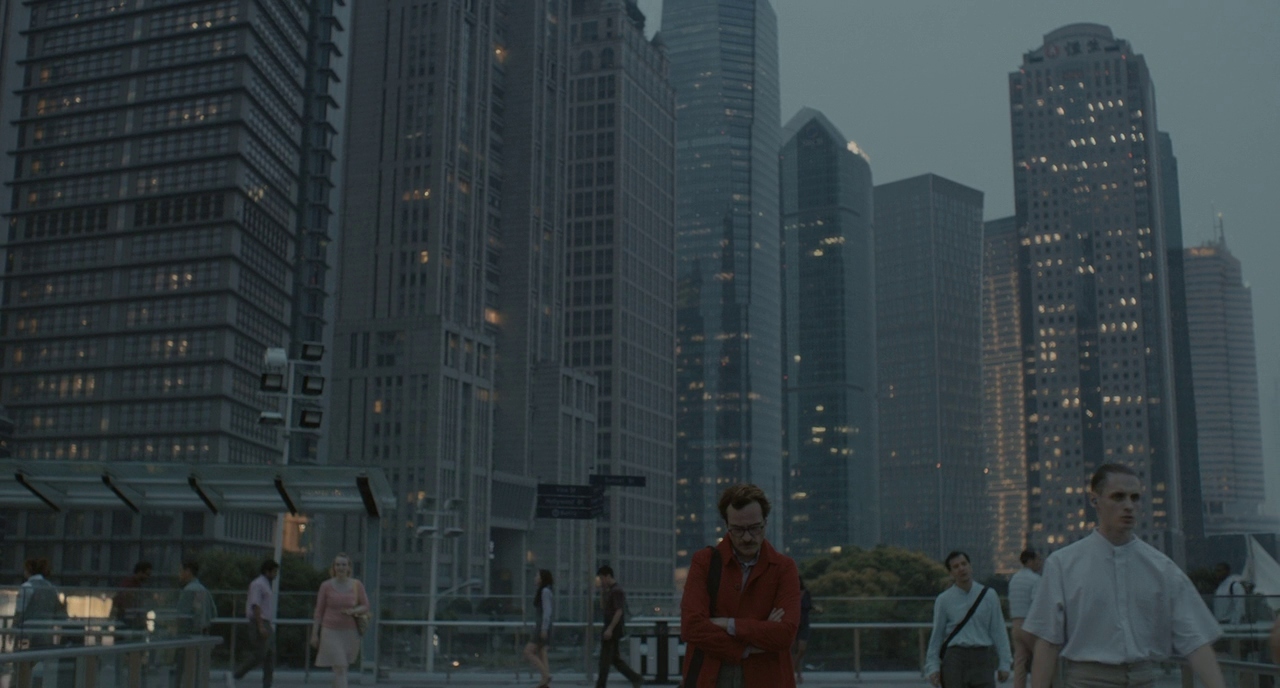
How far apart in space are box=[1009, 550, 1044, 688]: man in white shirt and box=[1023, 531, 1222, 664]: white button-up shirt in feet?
3.19

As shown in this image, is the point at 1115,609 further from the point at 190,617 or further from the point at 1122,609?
the point at 190,617

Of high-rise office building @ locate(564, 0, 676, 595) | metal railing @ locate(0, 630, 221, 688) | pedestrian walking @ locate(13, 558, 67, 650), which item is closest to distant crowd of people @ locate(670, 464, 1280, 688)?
metal railing @ locate(0, 630, 221, 688)

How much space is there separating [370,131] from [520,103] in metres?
19.1

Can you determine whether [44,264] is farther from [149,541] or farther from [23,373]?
[149,541]

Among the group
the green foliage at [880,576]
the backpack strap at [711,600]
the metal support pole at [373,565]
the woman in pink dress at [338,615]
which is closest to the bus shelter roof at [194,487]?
the metal support pole at [373,565]

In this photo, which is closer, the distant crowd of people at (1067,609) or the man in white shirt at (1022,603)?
the distant crowd of people at (1067,609)

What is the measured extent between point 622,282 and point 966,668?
492 ft

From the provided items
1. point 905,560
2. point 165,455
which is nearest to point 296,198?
point 165,455

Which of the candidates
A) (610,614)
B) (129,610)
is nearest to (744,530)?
(129,610)

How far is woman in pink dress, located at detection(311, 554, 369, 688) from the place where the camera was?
14.4m

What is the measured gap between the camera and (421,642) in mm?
A: 22969

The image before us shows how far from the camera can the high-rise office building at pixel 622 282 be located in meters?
158

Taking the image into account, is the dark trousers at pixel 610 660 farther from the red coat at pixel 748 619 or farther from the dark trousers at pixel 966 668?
the red coat at pixel 748 619

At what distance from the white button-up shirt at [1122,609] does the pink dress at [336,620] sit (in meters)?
9.98
